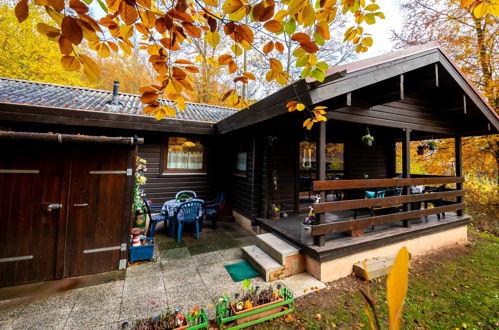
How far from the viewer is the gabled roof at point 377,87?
2.81 meters

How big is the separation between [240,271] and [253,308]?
1037 mm

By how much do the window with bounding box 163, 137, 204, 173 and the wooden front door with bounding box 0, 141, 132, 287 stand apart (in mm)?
2660

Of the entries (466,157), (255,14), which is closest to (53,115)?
(255,14)

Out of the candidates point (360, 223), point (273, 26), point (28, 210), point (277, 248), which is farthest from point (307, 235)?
point (28, 210)

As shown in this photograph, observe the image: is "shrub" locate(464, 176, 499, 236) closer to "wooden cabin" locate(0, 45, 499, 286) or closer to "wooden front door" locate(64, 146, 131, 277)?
"wooden cabin" locate(0, 45, 499, 286)

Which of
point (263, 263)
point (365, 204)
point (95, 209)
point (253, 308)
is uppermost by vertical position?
point (365, 204)

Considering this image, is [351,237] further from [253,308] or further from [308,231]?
[253,308]

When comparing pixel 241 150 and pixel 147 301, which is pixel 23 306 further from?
pixel 241 150

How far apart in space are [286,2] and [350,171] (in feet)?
19.6

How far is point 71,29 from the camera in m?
0.96

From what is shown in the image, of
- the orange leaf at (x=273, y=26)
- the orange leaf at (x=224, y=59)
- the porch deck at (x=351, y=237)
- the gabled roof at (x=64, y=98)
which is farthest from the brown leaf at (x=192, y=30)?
the gabled roof at (x=64, y=98)

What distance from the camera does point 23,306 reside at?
8.30 ft

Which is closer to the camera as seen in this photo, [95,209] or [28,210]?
[28,210]

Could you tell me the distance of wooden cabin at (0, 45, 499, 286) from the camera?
2990mm
